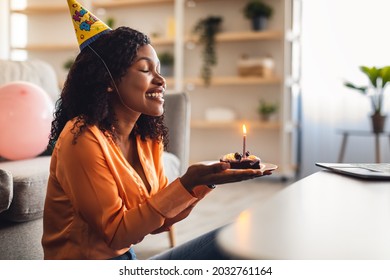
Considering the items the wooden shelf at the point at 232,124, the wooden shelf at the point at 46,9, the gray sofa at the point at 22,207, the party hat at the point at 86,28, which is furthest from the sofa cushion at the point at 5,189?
the wooden shelf at the point at 232,124

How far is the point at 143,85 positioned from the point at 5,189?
1.48 feet

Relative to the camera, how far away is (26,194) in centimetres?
108

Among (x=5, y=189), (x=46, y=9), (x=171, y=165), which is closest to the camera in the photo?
(x=5, y=189)

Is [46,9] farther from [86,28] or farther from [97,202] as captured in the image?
[97,202]

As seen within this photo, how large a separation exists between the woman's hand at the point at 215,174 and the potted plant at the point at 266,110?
2.56 meters

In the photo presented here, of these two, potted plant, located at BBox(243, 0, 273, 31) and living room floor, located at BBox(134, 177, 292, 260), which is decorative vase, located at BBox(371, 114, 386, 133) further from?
potted plant, located at BBox(243, 0, 273, 31)

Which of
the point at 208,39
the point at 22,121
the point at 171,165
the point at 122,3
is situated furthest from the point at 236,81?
the point at 22,121

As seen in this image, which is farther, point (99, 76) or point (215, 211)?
point (215, 211)

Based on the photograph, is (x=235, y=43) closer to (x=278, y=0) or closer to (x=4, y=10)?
(x=278, y=0)

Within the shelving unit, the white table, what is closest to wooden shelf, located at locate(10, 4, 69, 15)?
the shelving unit

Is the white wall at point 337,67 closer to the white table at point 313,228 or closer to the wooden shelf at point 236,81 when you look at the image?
the wooden shelf at point 236,81

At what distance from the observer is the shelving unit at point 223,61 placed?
10.4 ft

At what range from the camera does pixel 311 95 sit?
221 cm
